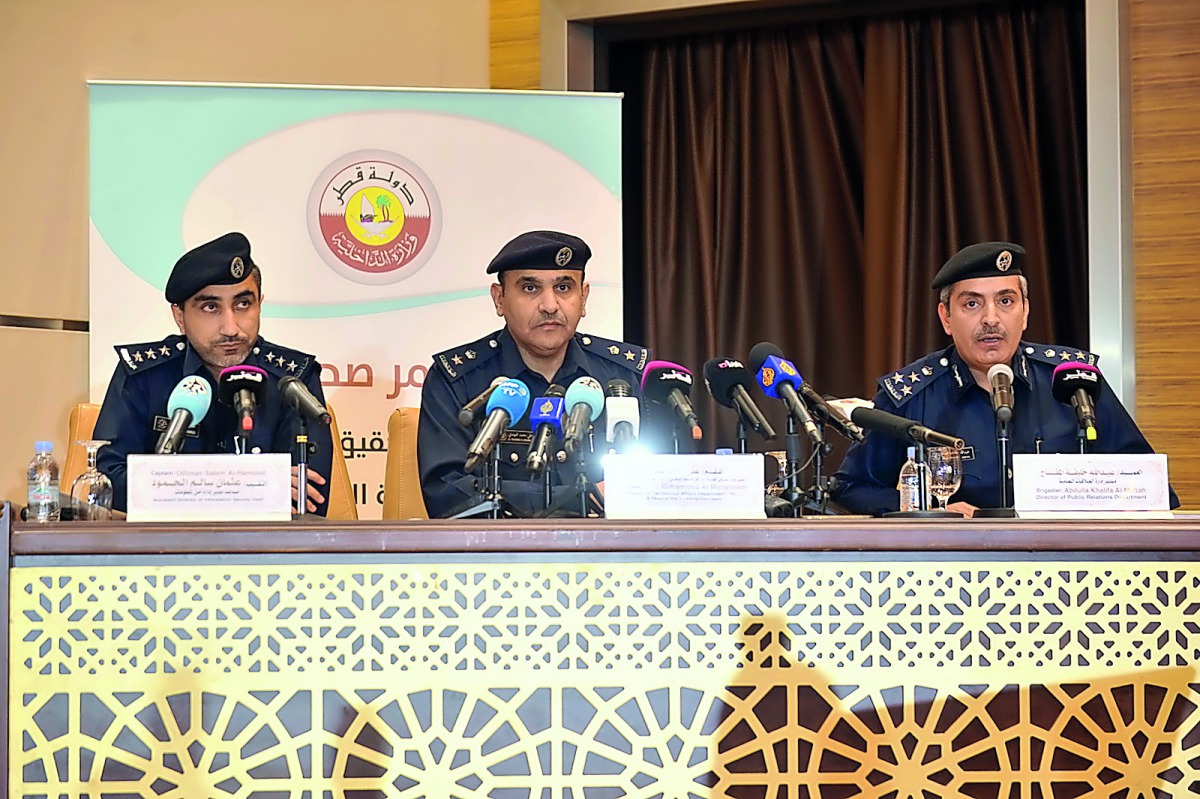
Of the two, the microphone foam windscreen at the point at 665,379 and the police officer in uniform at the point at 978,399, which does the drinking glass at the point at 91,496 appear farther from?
the police officer in uniform at the point at 978,399

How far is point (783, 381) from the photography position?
2.36 m

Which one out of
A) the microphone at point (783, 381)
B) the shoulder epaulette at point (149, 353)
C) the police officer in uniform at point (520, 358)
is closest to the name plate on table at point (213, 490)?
the microphone at point (783, 381)

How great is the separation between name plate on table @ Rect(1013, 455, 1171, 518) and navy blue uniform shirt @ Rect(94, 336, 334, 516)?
163cm

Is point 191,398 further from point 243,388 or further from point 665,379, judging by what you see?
point 665,379

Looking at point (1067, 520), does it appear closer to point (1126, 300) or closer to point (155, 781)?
point (155, 781)

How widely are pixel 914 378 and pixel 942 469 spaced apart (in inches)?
32.7

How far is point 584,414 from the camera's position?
2.25m

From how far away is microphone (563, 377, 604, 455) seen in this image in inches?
87.3

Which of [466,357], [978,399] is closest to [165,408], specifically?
[466,357]

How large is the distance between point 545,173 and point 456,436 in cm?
117

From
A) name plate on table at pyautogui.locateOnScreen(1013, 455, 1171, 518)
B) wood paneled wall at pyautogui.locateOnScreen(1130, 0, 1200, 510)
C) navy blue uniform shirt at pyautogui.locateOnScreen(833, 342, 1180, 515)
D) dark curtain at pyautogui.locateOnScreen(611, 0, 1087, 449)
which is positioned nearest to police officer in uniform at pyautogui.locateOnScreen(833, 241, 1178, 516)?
navy blue uniform shirt at pyautogui.locateOnScreen(833, 342, 1180, 515)

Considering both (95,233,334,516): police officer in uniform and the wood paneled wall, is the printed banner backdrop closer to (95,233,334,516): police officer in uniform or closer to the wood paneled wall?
(95,233,334,516): police officer in uniform

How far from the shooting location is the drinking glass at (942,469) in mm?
2354

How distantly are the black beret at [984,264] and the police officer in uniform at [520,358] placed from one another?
77 cm
